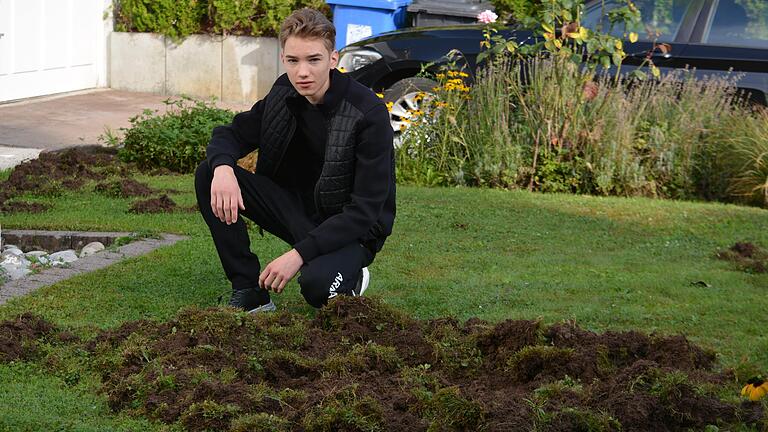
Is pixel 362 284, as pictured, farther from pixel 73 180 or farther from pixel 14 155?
pixel 14 155

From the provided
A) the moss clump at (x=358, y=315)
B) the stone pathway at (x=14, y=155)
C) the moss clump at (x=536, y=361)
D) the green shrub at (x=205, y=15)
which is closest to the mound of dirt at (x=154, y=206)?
the stone pathway at (x=14, y=155)

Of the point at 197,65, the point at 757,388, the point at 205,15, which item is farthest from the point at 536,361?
the point at 205,15

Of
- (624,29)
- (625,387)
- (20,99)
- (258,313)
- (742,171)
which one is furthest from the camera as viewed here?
(20,99)

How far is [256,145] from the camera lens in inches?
216

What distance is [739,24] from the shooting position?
10.4m

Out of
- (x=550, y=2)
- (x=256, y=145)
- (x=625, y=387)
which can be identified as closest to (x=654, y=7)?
(x=550, y=2)

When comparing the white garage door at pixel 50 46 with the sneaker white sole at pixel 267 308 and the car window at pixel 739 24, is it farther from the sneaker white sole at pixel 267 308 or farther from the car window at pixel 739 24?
the sneaker white sole at pixel 267 308

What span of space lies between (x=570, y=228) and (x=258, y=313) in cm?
359

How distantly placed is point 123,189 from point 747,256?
4.55m

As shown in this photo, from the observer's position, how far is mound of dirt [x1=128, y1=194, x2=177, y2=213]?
809 cm

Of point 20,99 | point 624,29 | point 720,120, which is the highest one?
point 624,29

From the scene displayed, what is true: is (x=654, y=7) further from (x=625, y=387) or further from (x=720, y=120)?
(x=625, y=387)

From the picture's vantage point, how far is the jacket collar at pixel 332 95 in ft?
16.8

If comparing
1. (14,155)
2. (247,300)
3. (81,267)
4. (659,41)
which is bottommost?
(14,155)
